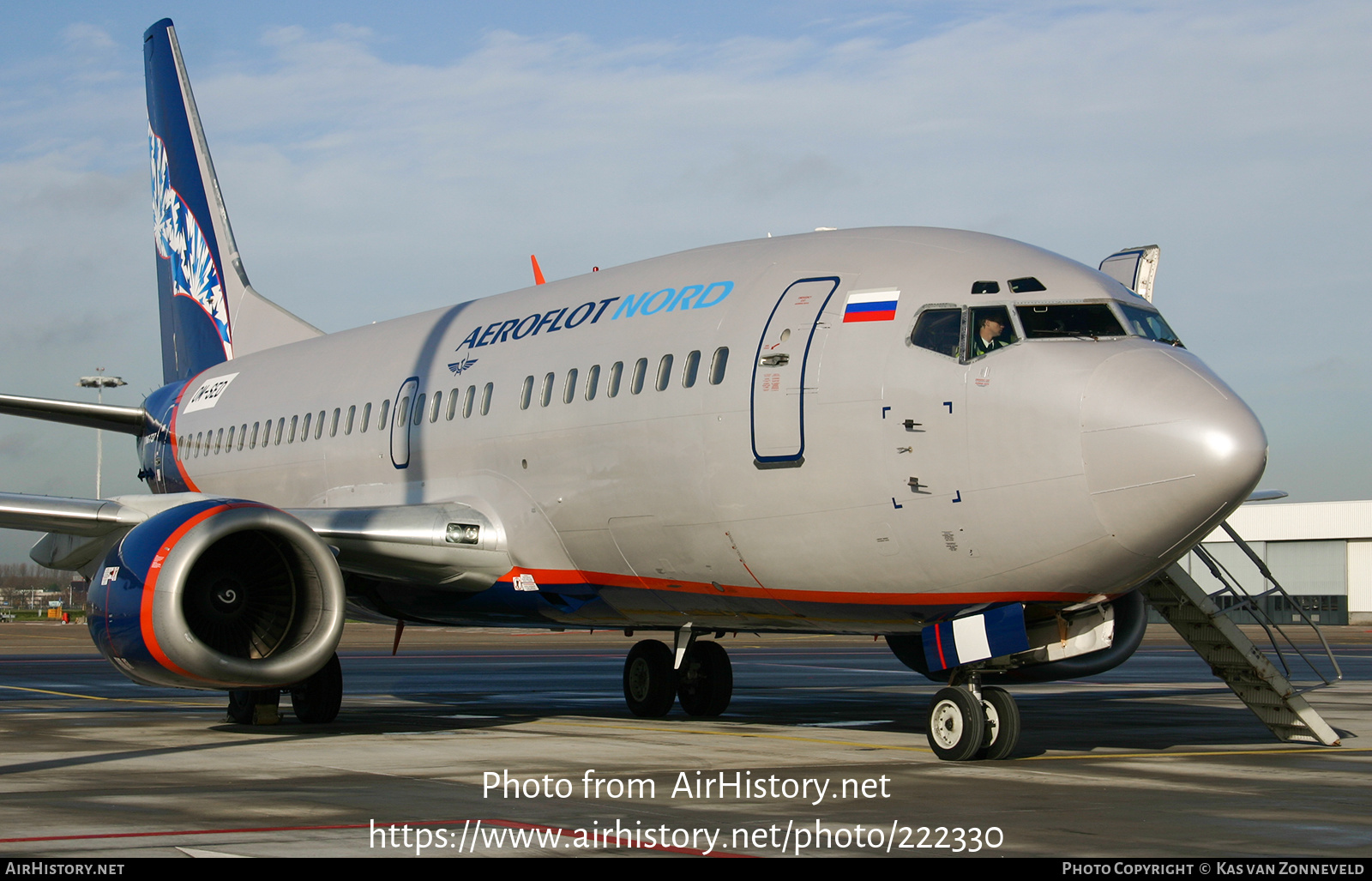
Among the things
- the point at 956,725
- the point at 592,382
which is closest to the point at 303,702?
the point at 592,382

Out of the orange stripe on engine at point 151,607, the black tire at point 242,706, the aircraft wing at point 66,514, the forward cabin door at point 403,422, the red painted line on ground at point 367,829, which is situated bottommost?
the black tire at point 242,706

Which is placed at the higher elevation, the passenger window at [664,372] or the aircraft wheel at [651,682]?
the passenger window at [664,372]

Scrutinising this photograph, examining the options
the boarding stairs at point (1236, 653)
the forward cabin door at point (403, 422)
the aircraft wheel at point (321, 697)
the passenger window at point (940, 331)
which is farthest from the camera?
the forward cabin door at point (403, 422)

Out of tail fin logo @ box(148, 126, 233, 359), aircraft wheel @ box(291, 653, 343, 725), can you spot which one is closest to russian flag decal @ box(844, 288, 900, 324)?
aircraft wheel @ box(291, 653, 343, 725)

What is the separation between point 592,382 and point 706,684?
4.75 m

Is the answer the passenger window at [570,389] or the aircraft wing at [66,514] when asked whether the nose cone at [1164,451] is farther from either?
the aircraft wing at [66,514]

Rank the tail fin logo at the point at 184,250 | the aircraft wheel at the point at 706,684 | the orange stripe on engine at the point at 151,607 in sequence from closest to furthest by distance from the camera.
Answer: the orange stripe on engine at the point at 151,607 < the aircraft wheel at the point at 706,684 < the tail fin logo at the point at 184,250

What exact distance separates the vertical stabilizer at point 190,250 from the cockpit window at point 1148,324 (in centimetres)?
1500

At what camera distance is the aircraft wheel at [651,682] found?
17.0 m

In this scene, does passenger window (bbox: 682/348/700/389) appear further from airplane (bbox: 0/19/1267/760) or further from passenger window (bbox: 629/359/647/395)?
passenger window (bbox: 629/359/647/395)

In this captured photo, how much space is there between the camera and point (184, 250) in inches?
1009

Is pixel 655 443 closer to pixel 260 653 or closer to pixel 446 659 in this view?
pixel 260 653

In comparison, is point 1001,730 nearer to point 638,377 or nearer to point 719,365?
point 719,365

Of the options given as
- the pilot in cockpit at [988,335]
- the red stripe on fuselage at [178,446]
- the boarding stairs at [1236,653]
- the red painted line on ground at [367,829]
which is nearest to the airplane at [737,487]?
the pilot in cockpit at [988,335]
